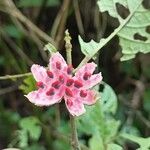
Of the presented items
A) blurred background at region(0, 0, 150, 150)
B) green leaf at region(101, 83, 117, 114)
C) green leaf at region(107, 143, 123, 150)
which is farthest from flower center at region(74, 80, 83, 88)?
blurred background at region(0, 0, 150, 150)

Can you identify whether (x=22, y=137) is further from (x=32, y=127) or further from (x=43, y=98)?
(x=43, y=98)

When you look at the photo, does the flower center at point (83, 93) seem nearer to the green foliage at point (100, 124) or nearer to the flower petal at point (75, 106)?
the flower petal at point (75, 106)

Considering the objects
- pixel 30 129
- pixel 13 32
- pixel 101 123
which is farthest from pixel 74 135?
pixel 13 32

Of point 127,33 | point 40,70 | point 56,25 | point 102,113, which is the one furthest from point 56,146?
point 40,70

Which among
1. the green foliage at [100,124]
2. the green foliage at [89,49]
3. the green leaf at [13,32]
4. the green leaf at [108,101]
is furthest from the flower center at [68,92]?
the green leaf at [13,32]

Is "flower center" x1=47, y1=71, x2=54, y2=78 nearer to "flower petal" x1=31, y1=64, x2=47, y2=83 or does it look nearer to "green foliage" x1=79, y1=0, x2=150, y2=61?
"flower petal" x1=31, y1=64, x2=47, y2=83

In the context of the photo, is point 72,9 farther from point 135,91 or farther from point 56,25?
point 135,91
